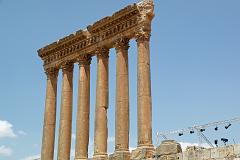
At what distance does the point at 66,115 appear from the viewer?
31656 millimetres

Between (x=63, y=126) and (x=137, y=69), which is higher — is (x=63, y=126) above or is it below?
below

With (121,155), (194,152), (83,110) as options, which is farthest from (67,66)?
(194,152)

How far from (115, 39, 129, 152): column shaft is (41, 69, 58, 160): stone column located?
7.29 m

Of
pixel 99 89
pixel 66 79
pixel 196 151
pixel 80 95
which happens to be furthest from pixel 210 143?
pixel 66 79

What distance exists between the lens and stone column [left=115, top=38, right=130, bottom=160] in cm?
2645

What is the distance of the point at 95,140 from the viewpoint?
28047mm

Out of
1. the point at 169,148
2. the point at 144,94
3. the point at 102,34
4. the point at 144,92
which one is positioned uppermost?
the point at 102,34

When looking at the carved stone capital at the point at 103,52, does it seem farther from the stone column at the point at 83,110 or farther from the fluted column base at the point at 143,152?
the fluted column base at the point at 143,152

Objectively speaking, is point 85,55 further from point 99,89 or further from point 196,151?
point 196,151

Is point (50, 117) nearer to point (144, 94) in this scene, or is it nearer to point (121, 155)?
point (121, 155)

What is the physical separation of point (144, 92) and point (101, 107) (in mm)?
3584

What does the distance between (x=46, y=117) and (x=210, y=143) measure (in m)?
13.5

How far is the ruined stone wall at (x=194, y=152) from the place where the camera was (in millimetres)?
19453

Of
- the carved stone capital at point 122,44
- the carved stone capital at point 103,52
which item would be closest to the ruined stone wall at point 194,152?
the carved stone capital at point 122,44
